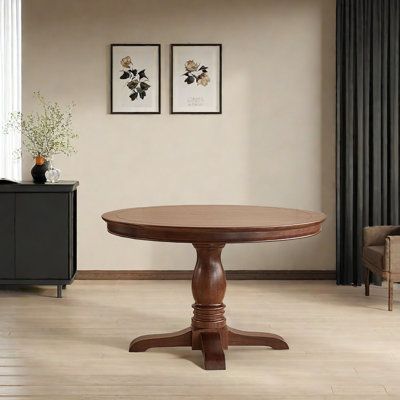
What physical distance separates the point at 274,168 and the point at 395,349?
8.38 ft

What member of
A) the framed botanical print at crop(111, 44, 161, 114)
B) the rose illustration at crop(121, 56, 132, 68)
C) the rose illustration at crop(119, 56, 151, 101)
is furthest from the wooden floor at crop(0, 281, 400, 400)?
the rose illustration at crop(121, 56, 132, 68)

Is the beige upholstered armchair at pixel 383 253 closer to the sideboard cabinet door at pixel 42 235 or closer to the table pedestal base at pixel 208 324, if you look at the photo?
the table pedestal base at pixel 208 324

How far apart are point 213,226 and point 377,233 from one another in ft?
8.10

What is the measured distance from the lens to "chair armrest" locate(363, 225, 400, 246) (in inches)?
227

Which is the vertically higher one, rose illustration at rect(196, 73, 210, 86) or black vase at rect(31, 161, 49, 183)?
rose illustration at rect(196, 73, 210, 86)

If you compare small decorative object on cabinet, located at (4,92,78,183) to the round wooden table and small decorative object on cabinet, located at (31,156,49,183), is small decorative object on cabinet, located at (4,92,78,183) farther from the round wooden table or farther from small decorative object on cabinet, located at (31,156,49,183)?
the round wooden table

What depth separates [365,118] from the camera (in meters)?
6.26

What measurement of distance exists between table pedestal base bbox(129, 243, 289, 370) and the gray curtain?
2299 millimetres

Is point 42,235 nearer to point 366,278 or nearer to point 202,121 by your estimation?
point 202,121

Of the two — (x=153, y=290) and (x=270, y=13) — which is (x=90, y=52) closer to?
(x=270, y=13)

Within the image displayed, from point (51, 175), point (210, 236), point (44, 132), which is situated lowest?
point (210, 236)

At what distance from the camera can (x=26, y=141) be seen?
6.39 m

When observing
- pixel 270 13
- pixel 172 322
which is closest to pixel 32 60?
pixel 270 13

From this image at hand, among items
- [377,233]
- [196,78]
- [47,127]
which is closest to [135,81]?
[196,78]
